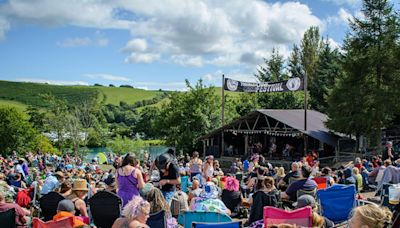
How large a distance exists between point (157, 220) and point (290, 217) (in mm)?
1536

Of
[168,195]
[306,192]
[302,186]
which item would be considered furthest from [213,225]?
[302,186]

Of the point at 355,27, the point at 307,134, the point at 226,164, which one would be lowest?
the point at 226,164

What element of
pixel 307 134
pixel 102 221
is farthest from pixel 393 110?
pixel 102 221

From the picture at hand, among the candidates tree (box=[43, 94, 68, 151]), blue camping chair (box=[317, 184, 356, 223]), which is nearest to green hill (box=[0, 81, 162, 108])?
tree (box=[43, 94, 68, 151])

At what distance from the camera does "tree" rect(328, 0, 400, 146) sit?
75.3 feet

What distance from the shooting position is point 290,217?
508cm

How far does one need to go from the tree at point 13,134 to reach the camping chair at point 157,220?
3792cm

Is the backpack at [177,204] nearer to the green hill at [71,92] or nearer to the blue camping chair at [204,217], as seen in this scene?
the blue camping chair at [204,217]

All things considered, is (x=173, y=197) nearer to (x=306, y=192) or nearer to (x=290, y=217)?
(x=306, y=192)

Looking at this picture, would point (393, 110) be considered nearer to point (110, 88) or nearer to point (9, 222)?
point (9, 222)

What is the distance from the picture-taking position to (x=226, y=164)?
89.1ft

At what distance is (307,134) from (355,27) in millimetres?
6698

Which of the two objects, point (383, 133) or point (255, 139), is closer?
point (383, 133)

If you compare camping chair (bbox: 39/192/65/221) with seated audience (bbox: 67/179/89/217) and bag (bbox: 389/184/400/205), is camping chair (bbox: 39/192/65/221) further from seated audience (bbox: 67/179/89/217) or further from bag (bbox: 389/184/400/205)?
bag (bbox: 389/184/400/205)
